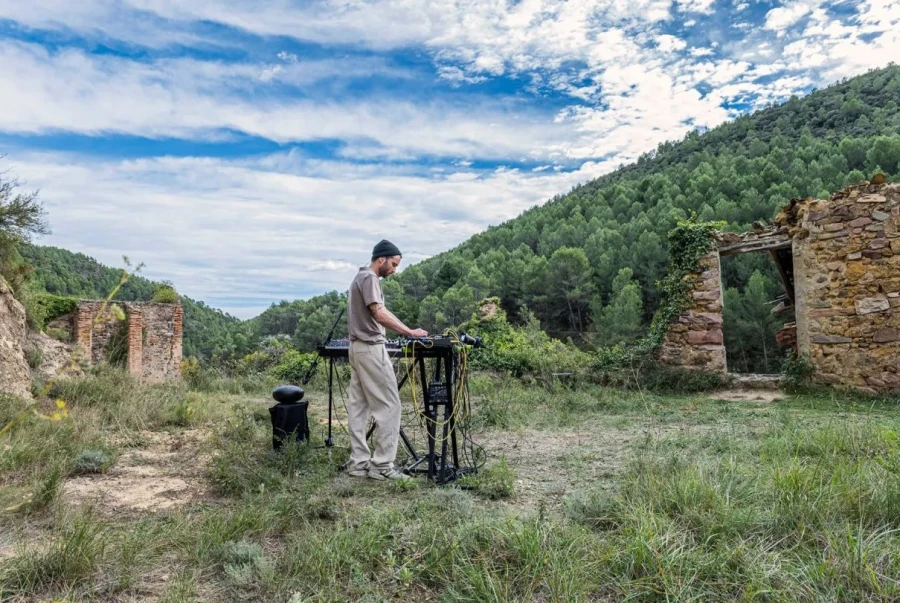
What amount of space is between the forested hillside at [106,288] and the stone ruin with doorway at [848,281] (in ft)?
31.4

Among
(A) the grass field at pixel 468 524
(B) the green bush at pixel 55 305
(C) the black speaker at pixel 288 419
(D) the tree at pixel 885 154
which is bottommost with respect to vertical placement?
(A) the grass field at pixel 468 524

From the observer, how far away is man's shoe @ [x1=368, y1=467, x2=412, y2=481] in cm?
427

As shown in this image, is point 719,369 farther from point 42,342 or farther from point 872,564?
point 42,342

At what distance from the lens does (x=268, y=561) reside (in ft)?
8.57

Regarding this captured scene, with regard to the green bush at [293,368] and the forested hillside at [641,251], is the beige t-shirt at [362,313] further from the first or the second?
the forested hillside at [641,251]

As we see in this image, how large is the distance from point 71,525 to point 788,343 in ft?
36.6

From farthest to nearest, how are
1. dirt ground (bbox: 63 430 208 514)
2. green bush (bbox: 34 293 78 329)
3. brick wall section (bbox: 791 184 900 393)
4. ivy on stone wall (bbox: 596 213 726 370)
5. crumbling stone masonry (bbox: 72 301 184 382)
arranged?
crumbling stone masonry (bbox: 72 301 184 382) → green bush (bbox: 34 293 78 329) → ivy on stone wall (bbox: 596 213 726 370) → brick wall section (bbox: 791 184 900 393) → dirt ground (bbox: 63 430 208 514)

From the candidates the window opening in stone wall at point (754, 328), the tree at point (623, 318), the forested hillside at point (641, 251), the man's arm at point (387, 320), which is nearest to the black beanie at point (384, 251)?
the man's arm at point (387, 320)

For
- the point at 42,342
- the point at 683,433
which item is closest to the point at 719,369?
the point at 683,433

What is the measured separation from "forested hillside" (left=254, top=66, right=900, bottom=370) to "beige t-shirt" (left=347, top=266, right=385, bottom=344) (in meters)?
20.5

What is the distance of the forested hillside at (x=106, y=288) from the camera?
1344 centimetres

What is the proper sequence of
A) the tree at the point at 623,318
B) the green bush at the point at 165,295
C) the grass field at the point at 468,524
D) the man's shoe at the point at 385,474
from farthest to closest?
the tree at the point at 623,318
the green bush at the point at 165,295
the man's shoe at the point at 385,474
the grass field at the point at 468,524

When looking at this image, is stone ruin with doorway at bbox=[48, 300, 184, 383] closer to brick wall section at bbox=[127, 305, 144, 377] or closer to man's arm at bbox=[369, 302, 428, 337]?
brick wall section at bbox=[127, 305, 144, 377]

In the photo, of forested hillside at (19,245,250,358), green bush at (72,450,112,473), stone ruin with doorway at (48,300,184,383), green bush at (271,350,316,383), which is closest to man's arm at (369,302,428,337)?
forested hillside at (19,245,250,358)
